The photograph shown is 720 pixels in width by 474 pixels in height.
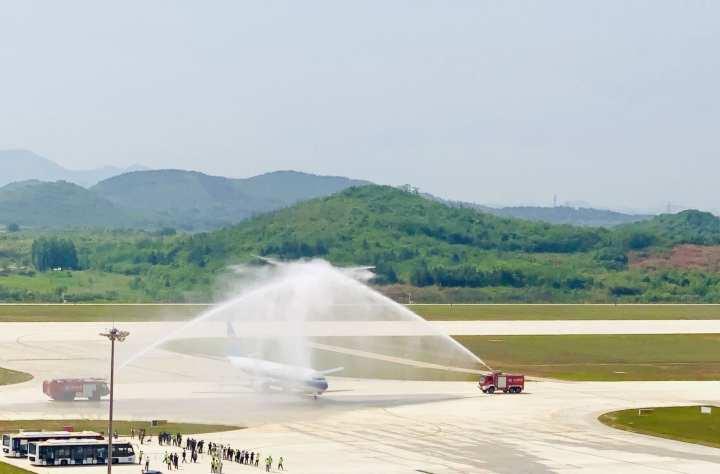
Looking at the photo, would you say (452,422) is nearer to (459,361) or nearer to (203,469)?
(203,469)

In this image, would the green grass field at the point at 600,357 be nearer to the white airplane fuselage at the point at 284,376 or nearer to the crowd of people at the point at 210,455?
the white airplane fuselage at the point at 284,376

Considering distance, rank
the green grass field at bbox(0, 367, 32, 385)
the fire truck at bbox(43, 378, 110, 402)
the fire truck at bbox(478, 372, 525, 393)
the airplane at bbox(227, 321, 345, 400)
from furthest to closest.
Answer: the fire truck at bbox(478, 372, 525, 393), the green grass field at bbox(0, 367, 32, 385), the airplane at bbox(227, 321, 345, 400), the fire truck at bbox(43, 378, 110, 402)

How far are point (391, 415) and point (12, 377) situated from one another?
4165cm

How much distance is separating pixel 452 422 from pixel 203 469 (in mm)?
31320

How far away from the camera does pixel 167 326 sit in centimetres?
19025

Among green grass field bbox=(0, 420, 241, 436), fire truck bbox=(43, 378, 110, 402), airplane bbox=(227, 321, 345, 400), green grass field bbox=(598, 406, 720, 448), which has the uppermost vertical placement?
airplane bbox=(227, 321, 345, 400)

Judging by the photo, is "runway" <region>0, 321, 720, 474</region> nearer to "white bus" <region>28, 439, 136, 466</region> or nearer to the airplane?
the airplane

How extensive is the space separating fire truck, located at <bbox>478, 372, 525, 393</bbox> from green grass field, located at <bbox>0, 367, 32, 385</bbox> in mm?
45421

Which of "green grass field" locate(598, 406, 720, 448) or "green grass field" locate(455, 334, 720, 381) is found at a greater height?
"green grass field" locate(455, 334, 720, 381)

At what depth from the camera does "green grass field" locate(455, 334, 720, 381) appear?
535ft

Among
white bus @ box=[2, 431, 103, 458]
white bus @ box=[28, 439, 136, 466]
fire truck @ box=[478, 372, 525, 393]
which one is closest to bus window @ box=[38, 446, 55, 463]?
white bus @ box=[28, 439, 136, 466]

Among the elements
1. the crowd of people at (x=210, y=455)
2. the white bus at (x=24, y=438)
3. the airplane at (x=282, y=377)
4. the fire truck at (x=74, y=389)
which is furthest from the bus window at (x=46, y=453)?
the airplane at (x=282, y=377)

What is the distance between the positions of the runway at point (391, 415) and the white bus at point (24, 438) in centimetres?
A: 484

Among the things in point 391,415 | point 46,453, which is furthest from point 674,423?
point 46,453
